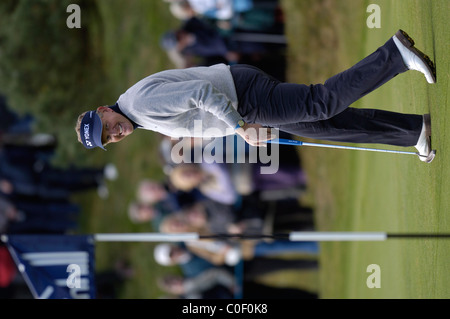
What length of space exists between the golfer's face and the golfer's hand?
60 cm

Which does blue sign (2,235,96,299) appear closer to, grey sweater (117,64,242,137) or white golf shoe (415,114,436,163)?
grey sweater (117,64,242,137)

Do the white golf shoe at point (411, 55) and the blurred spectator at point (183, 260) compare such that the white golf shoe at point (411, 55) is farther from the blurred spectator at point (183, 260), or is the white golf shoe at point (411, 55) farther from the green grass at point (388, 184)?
the blurred spectator at point (183, 260)

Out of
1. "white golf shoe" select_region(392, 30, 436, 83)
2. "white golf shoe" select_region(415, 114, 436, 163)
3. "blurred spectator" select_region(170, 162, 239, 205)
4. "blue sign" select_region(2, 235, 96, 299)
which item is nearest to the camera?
"white golf shoe" select_region(392, 30, 436, 83)

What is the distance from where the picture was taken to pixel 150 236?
380 cm

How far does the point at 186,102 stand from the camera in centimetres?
300

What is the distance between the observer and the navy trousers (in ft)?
10.0

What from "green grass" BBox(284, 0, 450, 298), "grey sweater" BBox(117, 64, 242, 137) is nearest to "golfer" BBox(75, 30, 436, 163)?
"grey sweater" BBox(117, 64, 242, 137)

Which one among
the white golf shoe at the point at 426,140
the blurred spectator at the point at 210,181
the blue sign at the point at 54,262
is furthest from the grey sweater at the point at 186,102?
the blurred spectator at the point at 210,181

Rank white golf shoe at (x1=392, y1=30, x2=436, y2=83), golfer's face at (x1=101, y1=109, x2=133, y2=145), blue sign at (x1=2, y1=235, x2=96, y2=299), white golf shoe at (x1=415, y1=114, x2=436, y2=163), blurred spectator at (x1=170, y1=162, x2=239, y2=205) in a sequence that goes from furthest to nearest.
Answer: blurred spectator at (x1=170, y1=162, x2=239, y2=205) → blue sign at (x1=2, y1=235, x2=96, y2=299) → white golf shoe at (x1=415, y1=114, x2=436, y2=163) → golfer's face at (x1=101, y1=109, x2=133, y2=145) → white golf shoe at (x1=392, y1=30, x2=436, y2=83)

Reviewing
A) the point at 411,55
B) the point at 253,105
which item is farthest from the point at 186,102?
the point at 411,55

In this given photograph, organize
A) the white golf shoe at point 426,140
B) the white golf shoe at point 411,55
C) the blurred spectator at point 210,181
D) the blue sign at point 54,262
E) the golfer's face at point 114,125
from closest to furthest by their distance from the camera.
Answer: the white golf shoe at point 411,55, the golfer's face at point 114,125, the white golf shoe at point 426,140, the blue sign at point 54,262, the blurred spectator at point 210,181

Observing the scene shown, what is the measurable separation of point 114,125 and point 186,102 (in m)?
0.41

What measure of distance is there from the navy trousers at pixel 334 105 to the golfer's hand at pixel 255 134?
5 cm

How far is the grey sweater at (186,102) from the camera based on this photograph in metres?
2.99
